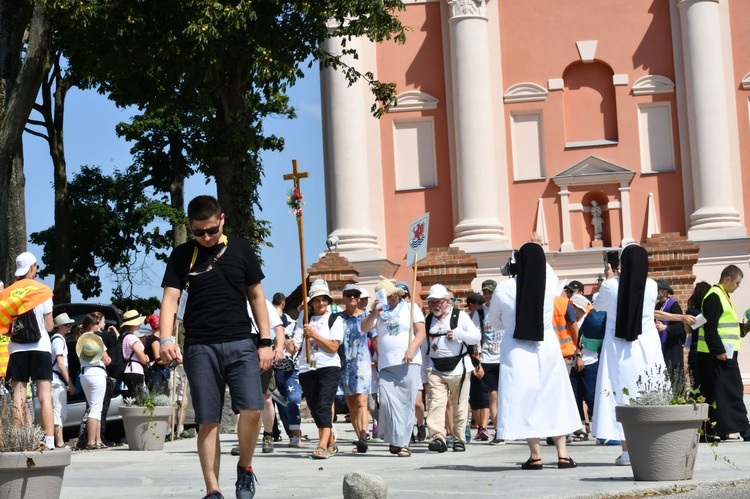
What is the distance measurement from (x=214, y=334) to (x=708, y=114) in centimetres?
2417

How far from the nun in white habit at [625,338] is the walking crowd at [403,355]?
0.04ft

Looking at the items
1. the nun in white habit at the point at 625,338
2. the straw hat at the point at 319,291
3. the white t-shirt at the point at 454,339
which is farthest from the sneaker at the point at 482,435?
the nun in white habit at the point at 625,338

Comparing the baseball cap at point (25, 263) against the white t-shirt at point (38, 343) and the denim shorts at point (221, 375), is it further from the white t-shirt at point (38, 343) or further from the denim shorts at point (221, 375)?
the denim shorts at point (221, 375)

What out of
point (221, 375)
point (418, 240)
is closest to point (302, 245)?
point (418, 240)

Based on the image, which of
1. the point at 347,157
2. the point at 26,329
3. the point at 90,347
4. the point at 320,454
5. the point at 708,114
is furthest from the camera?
the point at 347,157

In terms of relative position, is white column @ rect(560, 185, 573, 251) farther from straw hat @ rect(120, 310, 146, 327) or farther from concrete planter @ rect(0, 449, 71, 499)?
concrete planter @ rect(0, 449, 71, 499)

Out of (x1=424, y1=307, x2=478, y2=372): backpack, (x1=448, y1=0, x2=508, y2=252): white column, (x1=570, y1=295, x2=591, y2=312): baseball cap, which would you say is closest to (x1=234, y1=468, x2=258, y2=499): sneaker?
(x1=424, y1=307, x2=478, y2=372): backpack

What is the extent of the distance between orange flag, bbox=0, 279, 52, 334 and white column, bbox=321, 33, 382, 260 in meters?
19.1

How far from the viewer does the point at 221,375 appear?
29.5ft

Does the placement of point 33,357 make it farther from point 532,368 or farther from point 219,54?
point 219,54

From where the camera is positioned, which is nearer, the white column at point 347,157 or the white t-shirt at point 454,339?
the white t-shirt at point 454,339

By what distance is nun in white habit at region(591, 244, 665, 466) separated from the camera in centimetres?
1195

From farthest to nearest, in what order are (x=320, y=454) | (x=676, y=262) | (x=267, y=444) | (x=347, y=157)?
(x=347, y=157) → (x=676, y=262) → (x=267, y=444) → (x=320, y=454)

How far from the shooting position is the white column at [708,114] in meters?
31.2
